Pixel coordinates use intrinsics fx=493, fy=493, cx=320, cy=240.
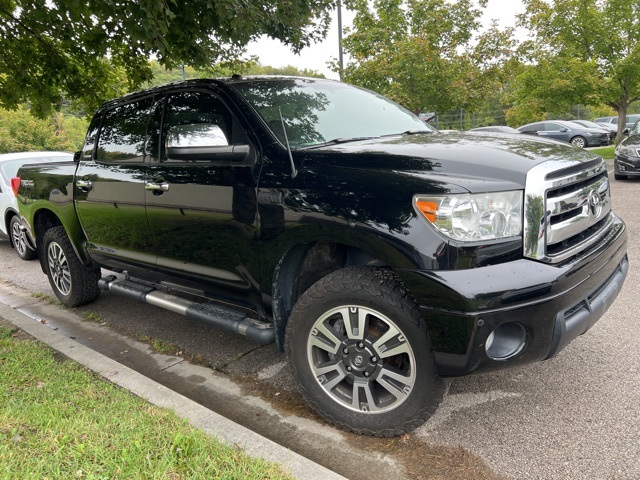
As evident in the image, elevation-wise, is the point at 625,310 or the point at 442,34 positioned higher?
the point at 442,34

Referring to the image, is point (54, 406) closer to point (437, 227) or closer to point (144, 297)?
point (144, 297)

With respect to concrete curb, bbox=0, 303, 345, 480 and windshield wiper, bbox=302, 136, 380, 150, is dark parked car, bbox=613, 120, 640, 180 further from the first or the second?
concrete curb, bbox=0, 303, 345, 480

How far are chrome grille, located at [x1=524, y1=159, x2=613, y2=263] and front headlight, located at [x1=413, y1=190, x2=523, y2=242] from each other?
0.20 ft

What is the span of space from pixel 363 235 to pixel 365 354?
631mm

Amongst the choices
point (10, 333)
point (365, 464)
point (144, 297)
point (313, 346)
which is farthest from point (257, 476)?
point (10, 333)

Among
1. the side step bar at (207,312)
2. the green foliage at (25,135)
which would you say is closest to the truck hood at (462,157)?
the side step bar at (207,312)

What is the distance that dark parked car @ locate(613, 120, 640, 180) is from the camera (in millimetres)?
10492

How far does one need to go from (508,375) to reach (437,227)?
1512mm

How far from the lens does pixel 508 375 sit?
3.20m

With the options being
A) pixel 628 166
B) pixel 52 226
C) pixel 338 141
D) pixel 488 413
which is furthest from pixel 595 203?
pixel 628 166

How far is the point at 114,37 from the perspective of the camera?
197 inches

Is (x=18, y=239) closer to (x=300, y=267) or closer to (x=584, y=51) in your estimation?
(x=300, y=267)

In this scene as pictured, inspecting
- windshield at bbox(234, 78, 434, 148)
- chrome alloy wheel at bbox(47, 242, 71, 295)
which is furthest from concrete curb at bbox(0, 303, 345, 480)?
windshield at bbox(234, 78, 434, 148)

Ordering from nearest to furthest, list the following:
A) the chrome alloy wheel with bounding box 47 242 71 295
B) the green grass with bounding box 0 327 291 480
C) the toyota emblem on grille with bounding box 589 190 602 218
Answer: the green grass with bounding box 0 327 291 480, the toyota emblem on grille with bounding box 589 190 602 218, the chrome alloy wheel with bounding box 47 242 71 295
